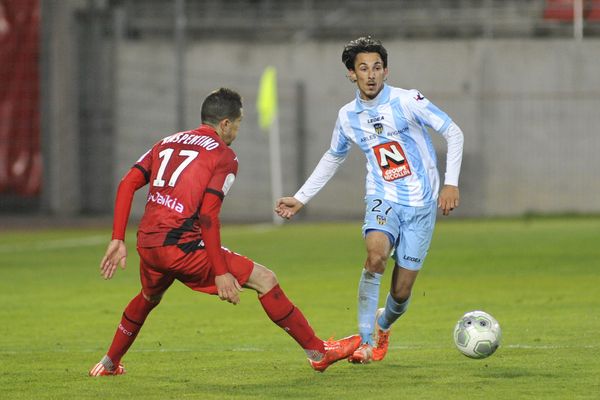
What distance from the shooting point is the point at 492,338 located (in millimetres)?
8695

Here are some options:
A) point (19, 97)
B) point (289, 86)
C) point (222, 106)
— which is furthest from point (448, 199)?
point (19, 97)

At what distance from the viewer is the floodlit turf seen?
8039mm

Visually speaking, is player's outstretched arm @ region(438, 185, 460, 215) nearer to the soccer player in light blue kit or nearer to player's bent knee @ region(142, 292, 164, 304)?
the soccer player in light blue kit

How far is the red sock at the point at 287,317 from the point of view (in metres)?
8.20

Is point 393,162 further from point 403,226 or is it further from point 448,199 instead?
point 448,199

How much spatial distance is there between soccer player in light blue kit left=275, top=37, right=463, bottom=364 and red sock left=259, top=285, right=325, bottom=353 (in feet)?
2.44

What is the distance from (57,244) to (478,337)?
14.9 meters

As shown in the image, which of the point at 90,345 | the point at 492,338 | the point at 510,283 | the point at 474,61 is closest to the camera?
the point at 492,338

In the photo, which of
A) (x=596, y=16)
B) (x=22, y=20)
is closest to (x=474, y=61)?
(x=596, y=16)

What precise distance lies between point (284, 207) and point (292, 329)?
121 cm

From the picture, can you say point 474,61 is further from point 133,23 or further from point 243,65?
point 133,23

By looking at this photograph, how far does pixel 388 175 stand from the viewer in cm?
920

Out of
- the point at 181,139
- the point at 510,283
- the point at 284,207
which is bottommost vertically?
the point at 510,283

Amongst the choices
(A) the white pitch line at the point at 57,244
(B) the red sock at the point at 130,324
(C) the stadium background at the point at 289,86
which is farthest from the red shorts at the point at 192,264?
(C) the stadium background at the point at 289,86
